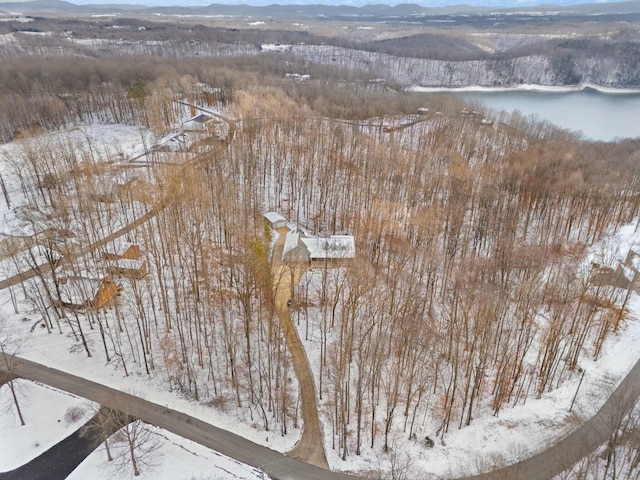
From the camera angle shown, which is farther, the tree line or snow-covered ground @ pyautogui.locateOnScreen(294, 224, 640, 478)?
the tree line

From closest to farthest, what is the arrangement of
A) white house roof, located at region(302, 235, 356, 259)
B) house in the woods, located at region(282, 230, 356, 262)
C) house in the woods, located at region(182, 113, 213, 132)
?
house in the woods, located at region(282, 230, 356, 262) < white house roof, located at region(302, 235, 356, 259) < house in the woods, located at region(182, 113, 213, 132)

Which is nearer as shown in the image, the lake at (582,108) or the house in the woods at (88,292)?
the house in the woods at (88,292)

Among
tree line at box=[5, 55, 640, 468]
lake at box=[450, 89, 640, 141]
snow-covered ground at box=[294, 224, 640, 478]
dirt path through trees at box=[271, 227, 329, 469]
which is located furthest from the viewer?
lake at box=[450, 89, 640, 141]

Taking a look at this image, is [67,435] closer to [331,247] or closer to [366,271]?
[366,271]

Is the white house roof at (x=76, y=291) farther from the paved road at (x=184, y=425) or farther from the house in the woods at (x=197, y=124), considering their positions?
the house in the woods at (x=197, y=124)

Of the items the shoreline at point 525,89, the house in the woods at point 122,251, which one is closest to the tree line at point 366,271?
the house in the woods at point 122,251

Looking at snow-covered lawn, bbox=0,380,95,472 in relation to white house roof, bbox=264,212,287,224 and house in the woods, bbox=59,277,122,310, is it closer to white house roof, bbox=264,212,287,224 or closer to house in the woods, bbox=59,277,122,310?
house in the woods, bbox=59,277,122,310

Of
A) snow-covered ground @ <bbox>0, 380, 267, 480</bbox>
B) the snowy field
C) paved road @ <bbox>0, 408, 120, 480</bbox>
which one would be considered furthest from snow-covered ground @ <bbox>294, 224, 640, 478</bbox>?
paved road @ <bbox>0, 408, 120, 480</bbox>

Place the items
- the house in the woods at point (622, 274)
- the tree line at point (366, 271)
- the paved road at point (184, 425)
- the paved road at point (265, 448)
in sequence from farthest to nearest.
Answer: the house in the woods at point (622, 274) < the tree line at point (366, 271) < the paved road at point (184, 425) < the paved road at point (265, 448)
